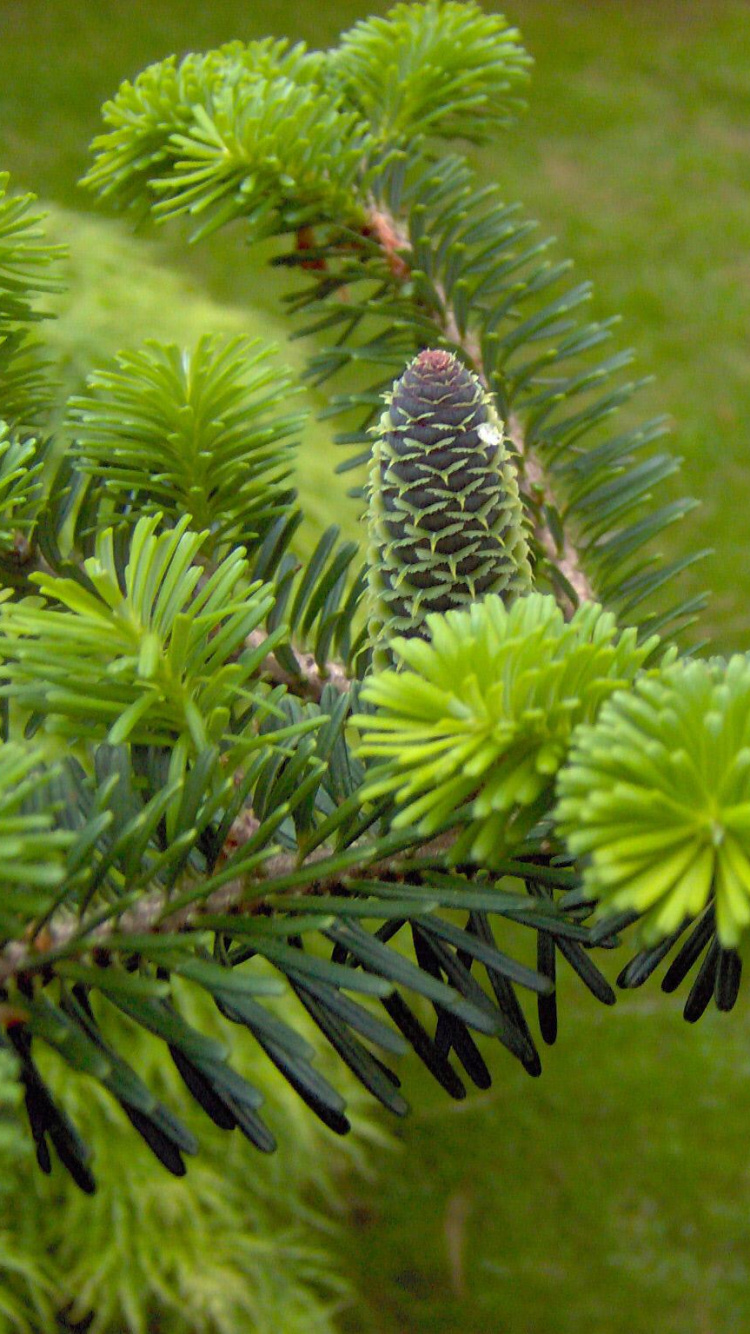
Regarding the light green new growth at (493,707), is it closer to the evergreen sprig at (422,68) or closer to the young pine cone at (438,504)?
the young pine cone at (438,504)

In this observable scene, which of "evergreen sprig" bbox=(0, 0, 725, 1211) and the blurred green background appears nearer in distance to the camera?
"evergreen sprig" bbox=(0, 0, 725, 1211)

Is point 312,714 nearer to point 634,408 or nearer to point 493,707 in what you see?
point 493,707

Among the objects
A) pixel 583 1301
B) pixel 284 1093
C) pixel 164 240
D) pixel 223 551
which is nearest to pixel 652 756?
pixel 223 551

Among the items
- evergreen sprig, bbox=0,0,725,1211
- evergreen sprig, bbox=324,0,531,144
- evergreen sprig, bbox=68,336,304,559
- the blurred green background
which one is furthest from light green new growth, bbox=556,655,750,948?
the blurred green background

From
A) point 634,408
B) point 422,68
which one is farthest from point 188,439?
point 634,408

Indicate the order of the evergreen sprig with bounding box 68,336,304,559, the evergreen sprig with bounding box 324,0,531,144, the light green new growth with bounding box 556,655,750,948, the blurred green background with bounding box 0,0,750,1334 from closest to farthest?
the light green new growth with bounding box 556,655,750,948
the evergreen sprig with bounding box 68,336,304,559
the evergreen sprig with bounding box 324,0,531,144
the blurred green background with bounding box 0,0,750,1334

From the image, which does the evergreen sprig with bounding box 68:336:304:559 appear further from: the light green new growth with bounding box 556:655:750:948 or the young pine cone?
the light green new growth with bounding box 556:655:750:948

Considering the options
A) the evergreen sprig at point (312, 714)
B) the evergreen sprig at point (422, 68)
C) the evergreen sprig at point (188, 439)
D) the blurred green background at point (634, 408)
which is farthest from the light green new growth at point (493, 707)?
the blurred green background at point (634, 408)
